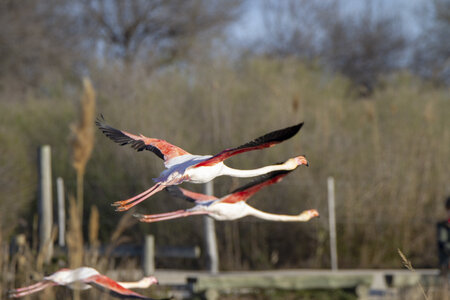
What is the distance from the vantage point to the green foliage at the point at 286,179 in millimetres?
8125

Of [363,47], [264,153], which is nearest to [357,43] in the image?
[363,47]

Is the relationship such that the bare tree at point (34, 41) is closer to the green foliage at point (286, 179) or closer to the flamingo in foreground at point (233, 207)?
the green foliage at point (286, 179)

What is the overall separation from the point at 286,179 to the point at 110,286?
6553 millimetres

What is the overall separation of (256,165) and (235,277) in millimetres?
2562

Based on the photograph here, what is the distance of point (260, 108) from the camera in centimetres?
915

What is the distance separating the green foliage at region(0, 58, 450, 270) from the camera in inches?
320

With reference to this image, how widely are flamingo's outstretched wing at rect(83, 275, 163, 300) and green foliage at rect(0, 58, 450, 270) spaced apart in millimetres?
5834

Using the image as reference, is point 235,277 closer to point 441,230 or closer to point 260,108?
point 441,230

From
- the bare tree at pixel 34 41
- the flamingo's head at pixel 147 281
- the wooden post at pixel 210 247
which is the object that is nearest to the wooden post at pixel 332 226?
the wooden post at pixel 210 247

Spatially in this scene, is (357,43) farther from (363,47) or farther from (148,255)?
(148,255)

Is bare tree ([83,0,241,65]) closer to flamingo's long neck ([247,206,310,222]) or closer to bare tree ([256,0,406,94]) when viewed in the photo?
bare tree ([256,0,406,94])

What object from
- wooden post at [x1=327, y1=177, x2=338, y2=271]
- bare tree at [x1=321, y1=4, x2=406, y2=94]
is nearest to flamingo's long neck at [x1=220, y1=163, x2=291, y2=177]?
wooden post at [x1=327, y1=177, x2=338, y2=271]

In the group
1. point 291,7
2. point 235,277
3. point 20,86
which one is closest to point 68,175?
point 235,277

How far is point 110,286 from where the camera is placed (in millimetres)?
1674
